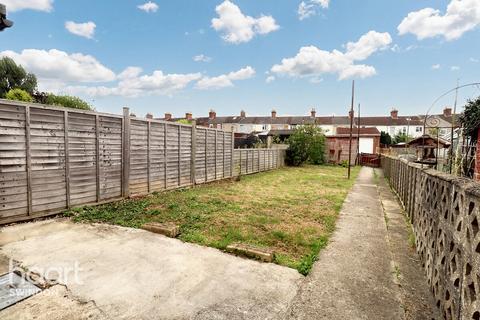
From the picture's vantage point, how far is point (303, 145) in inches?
880

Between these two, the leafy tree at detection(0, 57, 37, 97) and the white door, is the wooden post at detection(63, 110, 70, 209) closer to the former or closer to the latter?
the leafy tree at detection(0, 57, 37, 97)

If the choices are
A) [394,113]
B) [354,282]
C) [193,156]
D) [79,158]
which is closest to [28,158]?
[79,158]

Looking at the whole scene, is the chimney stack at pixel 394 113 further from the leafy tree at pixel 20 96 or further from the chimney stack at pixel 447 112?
the leafy tree at pixel 20 96

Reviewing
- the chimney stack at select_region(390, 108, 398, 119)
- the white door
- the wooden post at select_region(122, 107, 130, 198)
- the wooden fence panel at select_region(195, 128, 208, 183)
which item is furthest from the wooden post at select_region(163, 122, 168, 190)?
the chimney stack at select_region(390, 108, 398, 119)

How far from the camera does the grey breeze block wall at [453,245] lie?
5.58 feet

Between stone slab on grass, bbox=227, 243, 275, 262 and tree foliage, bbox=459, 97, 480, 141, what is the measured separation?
8444mm

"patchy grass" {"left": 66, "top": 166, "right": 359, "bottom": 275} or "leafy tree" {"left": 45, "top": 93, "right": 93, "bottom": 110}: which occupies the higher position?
"leafy tree" {"left": 45, "top": 93, "right": 93, "bottom": 110}

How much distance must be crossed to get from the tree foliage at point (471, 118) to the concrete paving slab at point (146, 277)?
8.63 meters

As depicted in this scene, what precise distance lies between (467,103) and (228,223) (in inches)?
355

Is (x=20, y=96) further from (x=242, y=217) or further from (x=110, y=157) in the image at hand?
(x=242, y=217)

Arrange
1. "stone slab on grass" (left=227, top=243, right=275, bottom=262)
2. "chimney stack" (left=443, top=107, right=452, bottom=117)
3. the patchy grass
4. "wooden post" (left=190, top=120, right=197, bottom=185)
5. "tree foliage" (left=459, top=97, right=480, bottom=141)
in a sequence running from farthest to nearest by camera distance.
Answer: "chimney stack" (left=443, top=107, right=452, bottom=117), "wooden post" (left=190, top=120, right=197, bottom=185), "tree foliage" (left=459, top=97, right=480, bottom=141), the patchy grass, "stone slab on grass" (left=227, top=243, right=275, bottom=262)

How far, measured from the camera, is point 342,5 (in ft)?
40.4

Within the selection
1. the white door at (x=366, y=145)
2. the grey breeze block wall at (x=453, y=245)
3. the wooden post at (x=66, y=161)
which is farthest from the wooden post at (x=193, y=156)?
the white door at (x=366, y=145)

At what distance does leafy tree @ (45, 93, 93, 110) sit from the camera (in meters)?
22.7
